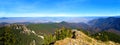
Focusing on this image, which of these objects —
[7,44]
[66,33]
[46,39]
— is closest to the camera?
[7,44]

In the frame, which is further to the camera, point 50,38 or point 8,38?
point 50,38

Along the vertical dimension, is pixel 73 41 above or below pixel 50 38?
above

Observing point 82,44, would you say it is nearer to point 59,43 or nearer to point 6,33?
point 59,43

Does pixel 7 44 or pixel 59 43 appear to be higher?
pixel 59 43

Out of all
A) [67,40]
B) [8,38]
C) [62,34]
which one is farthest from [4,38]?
[67,40]

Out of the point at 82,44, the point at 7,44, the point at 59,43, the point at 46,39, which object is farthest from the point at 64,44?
the point at 46,39

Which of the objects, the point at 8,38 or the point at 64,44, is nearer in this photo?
the point at 64,44

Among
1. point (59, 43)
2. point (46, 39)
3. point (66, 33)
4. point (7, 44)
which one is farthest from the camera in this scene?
point (46, 39)

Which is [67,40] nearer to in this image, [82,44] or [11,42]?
[82,44]

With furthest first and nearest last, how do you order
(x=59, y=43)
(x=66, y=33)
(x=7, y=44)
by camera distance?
1. (x=66, y=33)
2. (x=7, y=44)
3. (x=59, y=43)
